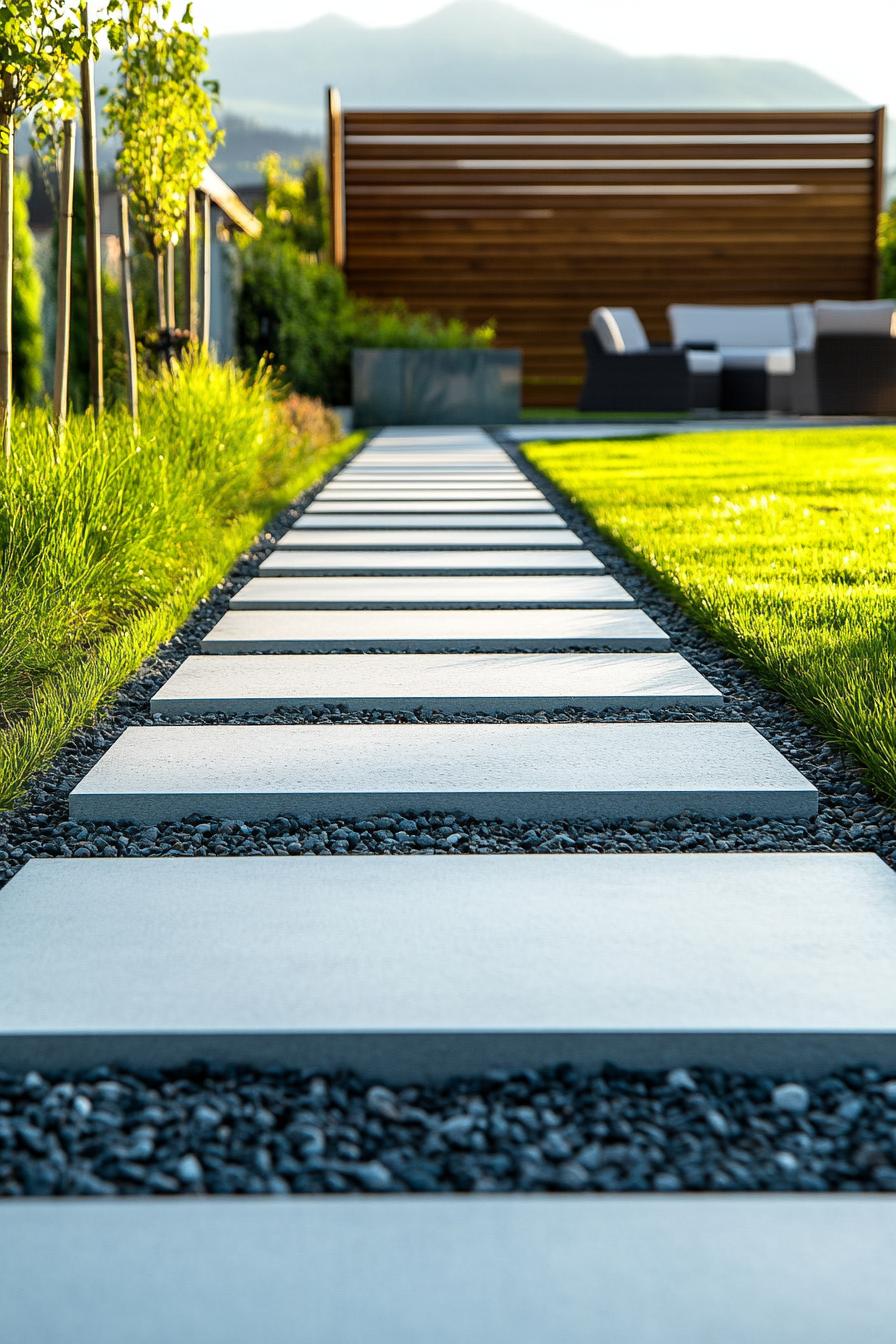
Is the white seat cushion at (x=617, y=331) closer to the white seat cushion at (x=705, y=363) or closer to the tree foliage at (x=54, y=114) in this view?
the white seat cushion at (x=705, y=363)

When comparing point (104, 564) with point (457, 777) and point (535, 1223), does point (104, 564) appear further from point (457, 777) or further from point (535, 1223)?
point (535, 1223)

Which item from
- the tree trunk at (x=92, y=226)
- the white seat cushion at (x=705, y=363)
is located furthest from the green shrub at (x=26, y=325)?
the white seat cushion at (x=705, y=363)

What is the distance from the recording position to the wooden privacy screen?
42.4 feet

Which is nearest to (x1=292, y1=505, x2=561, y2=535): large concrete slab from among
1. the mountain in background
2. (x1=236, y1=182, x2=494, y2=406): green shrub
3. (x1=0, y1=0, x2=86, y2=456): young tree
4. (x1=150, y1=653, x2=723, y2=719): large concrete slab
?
(x1=0, y1=0, x2=86, y2=456): young tree

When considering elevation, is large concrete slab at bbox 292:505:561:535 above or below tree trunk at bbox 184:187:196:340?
below

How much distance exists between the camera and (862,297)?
13.3m

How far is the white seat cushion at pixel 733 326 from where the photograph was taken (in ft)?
38.7

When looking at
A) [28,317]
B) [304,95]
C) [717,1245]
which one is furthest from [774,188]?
[304,95]

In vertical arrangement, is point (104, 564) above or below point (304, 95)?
below

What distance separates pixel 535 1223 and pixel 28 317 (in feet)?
24.4

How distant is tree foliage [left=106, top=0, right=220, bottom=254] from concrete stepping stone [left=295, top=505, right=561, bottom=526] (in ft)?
4.67

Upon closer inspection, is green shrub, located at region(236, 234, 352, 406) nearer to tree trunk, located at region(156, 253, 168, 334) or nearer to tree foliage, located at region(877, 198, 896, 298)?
tree trunk, located at region(156, 253, 168, 334)

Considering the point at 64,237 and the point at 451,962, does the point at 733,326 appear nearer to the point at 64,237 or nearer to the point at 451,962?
the point at 64,237

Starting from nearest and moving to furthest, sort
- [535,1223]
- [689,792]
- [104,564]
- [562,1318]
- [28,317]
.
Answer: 1. [562,1318]
2. [535,1223]
3. [689,792]
4. [104,564]
5. [28,317]
